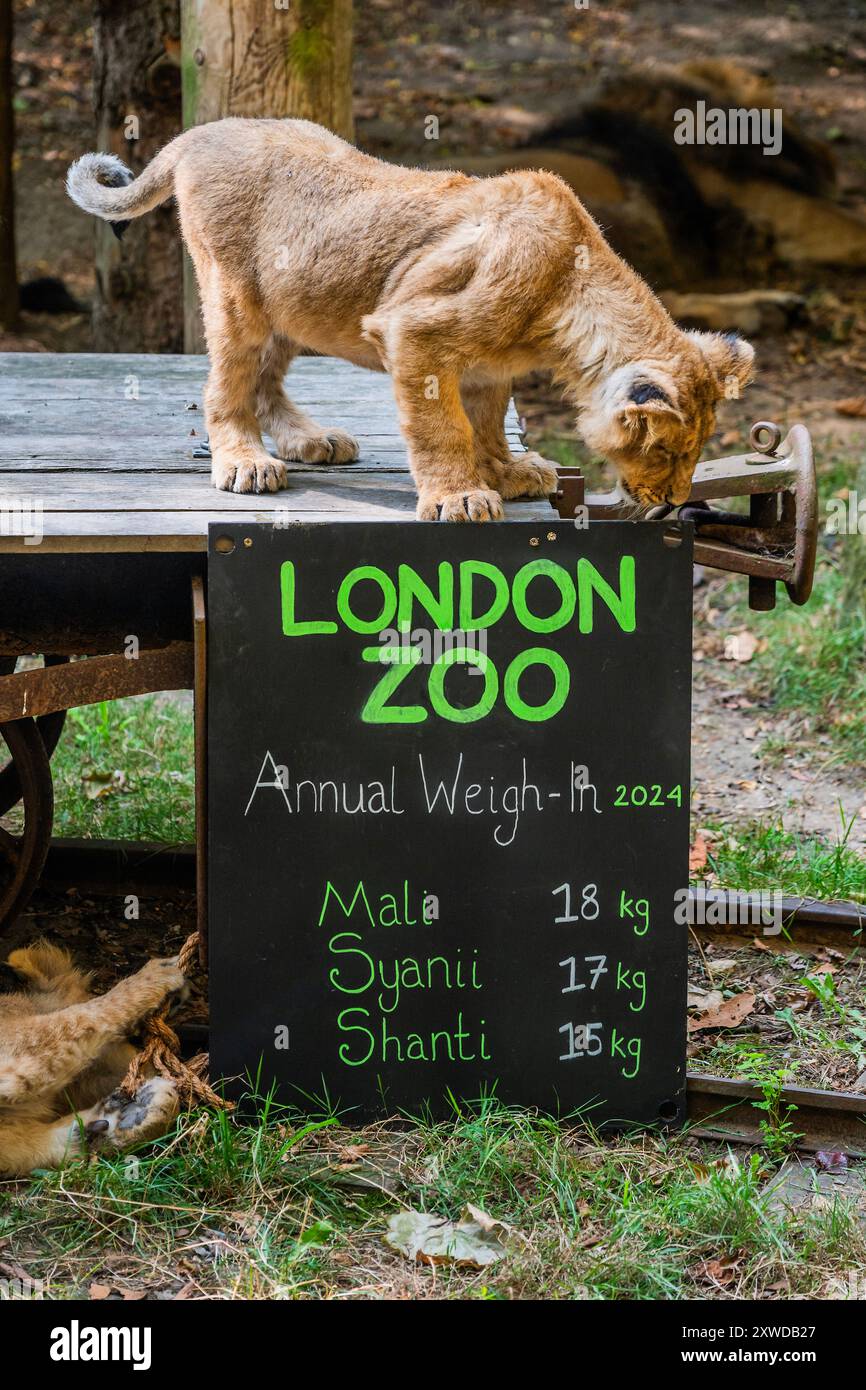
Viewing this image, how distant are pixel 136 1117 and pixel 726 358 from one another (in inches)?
96.6

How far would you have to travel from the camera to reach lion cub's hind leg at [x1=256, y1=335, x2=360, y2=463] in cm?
430

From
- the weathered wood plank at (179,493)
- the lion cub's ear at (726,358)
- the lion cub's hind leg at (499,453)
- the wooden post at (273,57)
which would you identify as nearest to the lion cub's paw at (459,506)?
the weathered wood plank at (179,493)

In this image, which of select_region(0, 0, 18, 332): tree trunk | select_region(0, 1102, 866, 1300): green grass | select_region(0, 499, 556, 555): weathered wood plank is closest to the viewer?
select_region(0, 1102, 866, 1300): green grass

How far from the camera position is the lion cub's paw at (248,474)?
3.84 metres

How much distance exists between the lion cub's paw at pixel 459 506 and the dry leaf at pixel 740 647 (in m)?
3.89

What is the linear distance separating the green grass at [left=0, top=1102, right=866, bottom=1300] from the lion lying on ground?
0.23ft

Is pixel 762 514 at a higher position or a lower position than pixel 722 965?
higher

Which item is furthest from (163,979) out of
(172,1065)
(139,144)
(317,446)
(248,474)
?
(139,144)

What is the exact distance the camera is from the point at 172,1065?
3621mm

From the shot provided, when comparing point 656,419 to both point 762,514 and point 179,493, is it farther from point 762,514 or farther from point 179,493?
point 179,493

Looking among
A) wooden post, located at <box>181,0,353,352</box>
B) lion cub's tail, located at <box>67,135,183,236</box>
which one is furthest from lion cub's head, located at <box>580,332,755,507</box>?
wooden post, located at <box>181,0,353,352</box>

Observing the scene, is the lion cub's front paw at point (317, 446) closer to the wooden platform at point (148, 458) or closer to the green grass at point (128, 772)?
the wooden platform at point (148, 458)

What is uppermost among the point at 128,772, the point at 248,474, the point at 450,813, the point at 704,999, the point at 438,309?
the point at 438,309

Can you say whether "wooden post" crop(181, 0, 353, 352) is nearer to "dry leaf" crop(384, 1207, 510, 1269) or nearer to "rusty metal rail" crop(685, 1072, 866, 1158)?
"rusty metal rail" crop(685, 1072, 866, 1158)
